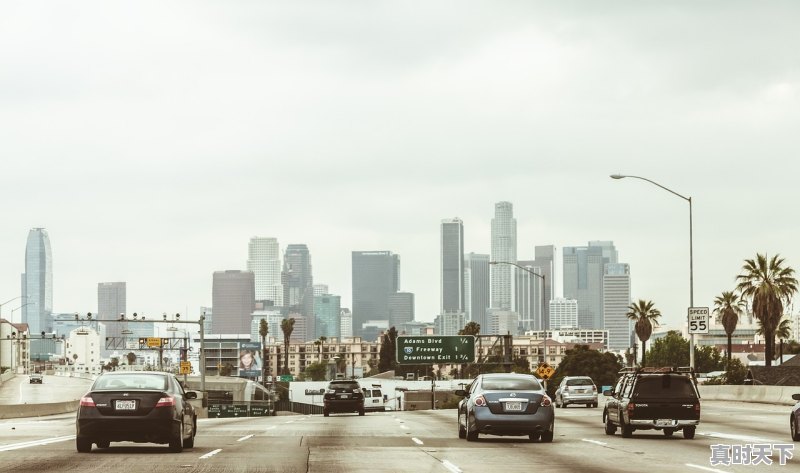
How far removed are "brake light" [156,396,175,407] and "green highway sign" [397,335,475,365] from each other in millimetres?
66537

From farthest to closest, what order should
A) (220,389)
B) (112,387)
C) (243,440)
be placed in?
(220,389) → (243,440) → (112,387)

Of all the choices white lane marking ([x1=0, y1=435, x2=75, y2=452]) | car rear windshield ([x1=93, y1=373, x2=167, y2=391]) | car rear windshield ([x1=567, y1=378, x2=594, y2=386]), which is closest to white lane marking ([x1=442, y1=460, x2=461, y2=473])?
car rear windshield ([x1=93, y1=373, x2=167, y2=391])

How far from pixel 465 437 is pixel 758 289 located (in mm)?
63889

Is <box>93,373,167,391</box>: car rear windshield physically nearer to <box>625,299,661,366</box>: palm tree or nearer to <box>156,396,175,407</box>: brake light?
<box>156,396,175,407</box>: brake light

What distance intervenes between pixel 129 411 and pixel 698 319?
122ft

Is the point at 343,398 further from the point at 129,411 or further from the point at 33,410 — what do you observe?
the point at 129,411

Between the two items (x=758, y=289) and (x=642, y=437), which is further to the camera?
(x=758, y=289)

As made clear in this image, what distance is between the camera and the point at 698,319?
54.0 m

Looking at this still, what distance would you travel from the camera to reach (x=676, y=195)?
5616cm

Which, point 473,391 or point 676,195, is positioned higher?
point 676,195

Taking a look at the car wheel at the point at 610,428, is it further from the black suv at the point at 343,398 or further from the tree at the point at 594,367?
the tree at the point at 594,367

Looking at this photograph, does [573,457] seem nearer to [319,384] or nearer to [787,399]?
[787,399]

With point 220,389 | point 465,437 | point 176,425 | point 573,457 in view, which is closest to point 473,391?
Result: point 465,437

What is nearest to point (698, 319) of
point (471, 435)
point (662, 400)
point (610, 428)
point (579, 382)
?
point (579, 382)
